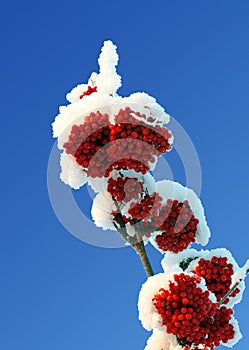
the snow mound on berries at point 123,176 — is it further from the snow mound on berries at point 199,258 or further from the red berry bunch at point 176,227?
the snow mound on berries at point 199,258

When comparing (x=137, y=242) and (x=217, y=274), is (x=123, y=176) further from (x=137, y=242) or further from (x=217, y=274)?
(x=217, y=274)

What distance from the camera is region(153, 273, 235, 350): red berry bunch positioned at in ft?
20.3

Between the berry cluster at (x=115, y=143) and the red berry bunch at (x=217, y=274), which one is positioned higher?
the berry cluster at (x=115, y=143)

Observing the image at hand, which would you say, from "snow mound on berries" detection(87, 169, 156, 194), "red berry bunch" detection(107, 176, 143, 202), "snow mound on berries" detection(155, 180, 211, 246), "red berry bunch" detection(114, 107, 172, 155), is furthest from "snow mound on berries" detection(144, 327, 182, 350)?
"red berry bunch" detection(114, 107, 172, 155)

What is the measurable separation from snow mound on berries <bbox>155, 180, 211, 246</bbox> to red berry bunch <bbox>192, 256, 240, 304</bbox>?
0.63 metres

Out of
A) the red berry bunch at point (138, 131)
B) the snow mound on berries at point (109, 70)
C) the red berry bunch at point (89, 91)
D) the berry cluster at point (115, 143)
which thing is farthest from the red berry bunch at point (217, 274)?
the red berry bunch at point (89, 91)

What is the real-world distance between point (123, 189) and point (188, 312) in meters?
1.91

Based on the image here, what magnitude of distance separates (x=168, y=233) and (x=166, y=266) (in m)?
0.56

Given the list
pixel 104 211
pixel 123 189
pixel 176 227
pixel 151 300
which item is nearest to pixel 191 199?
pixel 176 227

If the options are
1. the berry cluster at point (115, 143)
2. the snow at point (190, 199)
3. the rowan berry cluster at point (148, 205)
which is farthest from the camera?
the snow at point (190, 199)

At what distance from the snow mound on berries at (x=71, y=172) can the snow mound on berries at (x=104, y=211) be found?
420 millimetres

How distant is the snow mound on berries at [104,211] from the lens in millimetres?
7595

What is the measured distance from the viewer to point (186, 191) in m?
7.87

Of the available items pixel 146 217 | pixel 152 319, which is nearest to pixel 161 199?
pixel 146 217
